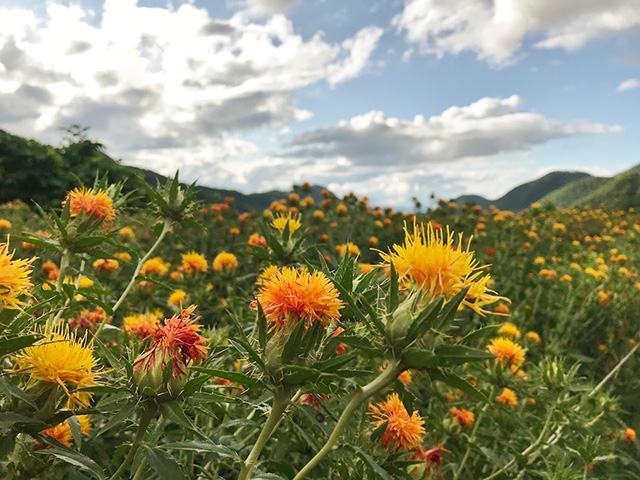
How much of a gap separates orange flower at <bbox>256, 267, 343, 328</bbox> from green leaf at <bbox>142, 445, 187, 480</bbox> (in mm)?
404

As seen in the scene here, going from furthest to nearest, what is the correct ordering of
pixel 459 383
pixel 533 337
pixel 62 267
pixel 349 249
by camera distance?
1. pixel 533 337
2. pixel 62 267
3. pixel 349 249
4. pixel 459 383

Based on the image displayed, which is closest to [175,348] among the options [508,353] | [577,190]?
[508,353]

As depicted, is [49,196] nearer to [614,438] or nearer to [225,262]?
[225,262]

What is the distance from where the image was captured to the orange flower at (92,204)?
208 centimetres

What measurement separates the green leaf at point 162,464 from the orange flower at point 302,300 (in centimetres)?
40

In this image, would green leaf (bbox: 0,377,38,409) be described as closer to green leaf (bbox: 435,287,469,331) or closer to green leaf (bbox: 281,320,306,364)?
green leaf (bbox: 281,320,306,364)

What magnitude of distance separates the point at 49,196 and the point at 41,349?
24943 mm

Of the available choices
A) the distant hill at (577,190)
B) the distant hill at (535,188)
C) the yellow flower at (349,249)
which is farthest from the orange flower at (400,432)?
the distant hill at (535,188)

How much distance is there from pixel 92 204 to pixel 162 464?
53.6 inches

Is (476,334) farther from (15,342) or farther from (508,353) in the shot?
(508,353)

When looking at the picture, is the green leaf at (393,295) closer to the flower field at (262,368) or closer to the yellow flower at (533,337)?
the flower field at (262,368)

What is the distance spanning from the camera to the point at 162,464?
109 cm

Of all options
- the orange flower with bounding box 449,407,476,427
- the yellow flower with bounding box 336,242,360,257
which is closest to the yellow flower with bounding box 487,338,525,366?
the orange flower with bounding box 449,407,476,427

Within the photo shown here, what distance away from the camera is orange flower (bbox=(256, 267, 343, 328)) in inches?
47.4
